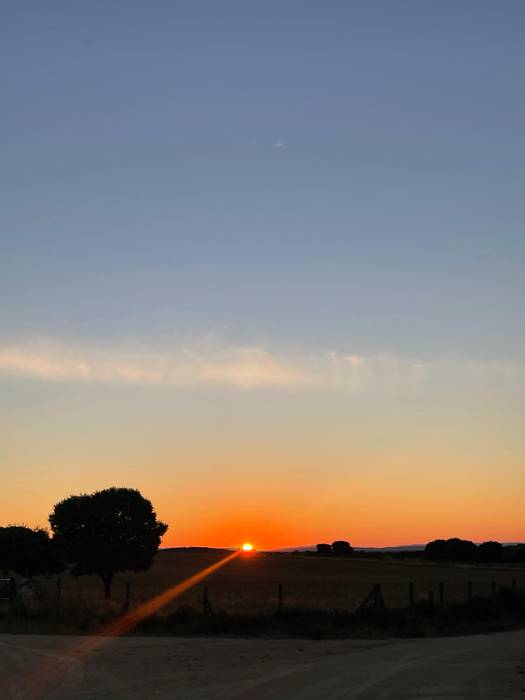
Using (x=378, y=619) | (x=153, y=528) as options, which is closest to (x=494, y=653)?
(x=378, y=619)

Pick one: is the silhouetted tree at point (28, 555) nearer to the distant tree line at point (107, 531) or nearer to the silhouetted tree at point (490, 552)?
the distant tree line at point (107, 531)

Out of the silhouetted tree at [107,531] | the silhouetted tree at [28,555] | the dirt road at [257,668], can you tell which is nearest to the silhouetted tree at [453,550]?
the silhouetted tree at [28,555]

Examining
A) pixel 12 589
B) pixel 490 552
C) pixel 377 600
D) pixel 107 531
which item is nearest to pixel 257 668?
pixel 377 600

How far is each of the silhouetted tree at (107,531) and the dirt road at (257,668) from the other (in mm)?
29612

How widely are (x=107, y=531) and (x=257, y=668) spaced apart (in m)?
38.6

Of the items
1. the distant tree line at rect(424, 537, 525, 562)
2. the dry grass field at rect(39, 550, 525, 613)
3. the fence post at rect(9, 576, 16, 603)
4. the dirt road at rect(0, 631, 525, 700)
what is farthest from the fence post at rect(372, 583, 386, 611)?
the distant tree line at rect(424, 537, 525, 562)

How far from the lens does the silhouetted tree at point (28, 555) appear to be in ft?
249

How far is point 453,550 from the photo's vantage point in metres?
167

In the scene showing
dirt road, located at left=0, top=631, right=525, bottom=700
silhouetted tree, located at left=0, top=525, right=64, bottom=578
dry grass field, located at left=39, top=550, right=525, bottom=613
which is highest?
silhouetted tree, located at left=0, top=525, right=64, bottom=578

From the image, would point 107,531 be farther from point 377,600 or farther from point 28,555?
point 377,600

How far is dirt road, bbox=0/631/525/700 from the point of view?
591 inches

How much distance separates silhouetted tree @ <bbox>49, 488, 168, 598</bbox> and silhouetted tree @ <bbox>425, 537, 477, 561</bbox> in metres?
115

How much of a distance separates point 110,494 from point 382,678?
43.2 meters

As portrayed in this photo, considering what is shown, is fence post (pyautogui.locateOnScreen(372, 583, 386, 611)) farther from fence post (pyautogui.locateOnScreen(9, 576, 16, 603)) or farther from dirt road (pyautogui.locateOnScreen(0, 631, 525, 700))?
fence post (pyautogui.locateOnScreen(9, 576, 16, 603))
